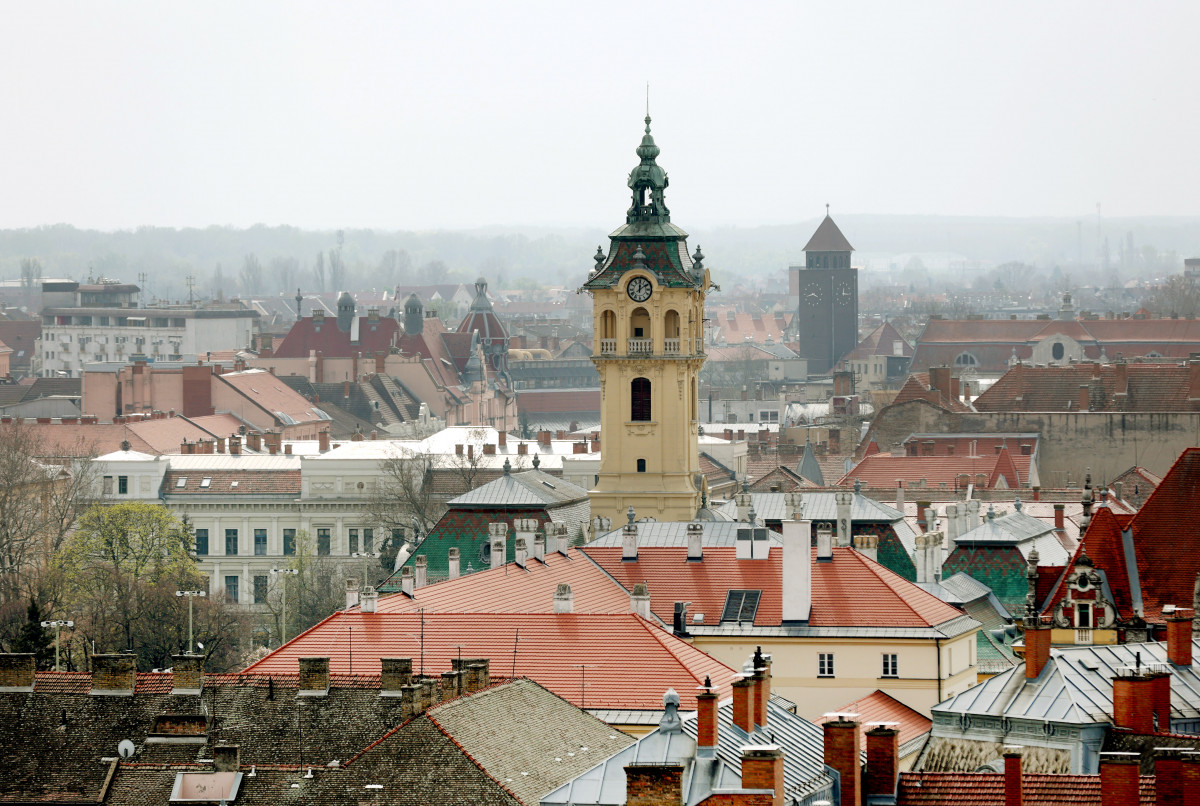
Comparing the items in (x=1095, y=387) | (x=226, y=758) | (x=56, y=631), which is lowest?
(x=56, y=631)

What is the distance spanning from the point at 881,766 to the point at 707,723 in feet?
12.6

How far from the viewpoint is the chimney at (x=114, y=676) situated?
53.7 m

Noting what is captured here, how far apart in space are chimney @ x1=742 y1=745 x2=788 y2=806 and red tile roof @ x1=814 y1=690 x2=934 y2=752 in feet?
65.4

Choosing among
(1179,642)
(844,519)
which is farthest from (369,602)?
(844,519)

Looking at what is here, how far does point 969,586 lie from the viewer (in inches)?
3211

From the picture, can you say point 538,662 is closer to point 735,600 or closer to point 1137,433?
point 735,600

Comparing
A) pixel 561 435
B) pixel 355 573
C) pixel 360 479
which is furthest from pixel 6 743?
pixel 561 435

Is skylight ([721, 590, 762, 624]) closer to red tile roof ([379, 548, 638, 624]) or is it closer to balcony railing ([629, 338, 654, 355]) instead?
red tile roof ([379, 548, 638, 624])

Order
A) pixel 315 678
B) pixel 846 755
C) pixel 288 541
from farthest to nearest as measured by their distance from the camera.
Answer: pixel 288 541 → pixel 315 678 → pixel 846 755

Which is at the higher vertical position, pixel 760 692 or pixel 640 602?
pixel 760 692

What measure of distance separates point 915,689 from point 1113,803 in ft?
98.7

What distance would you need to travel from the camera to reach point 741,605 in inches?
2842

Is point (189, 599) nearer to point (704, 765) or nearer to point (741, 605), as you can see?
point (741, 605)

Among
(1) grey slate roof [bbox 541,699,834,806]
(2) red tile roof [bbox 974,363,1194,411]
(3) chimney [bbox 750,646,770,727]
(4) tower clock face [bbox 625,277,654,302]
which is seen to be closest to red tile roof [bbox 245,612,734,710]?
(3) chimney [bbox 750,646,770,727]
